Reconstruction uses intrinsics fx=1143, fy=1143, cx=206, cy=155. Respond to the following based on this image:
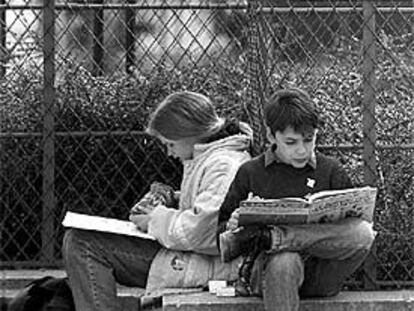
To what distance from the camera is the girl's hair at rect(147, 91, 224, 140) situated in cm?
450

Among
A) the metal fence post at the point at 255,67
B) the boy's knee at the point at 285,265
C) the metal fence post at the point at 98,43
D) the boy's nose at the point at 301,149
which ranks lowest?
the boy's knee at the point at 285,265

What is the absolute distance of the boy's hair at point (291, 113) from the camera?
4.20 m

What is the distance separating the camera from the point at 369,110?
533 centimetres

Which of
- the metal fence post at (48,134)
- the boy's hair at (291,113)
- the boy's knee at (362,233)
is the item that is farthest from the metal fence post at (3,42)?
the boy's knee at (362,233)

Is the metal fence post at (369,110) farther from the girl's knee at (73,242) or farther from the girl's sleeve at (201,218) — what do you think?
the girl's knee at (73,242)

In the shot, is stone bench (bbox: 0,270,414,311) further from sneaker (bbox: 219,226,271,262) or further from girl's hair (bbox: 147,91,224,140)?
girl's hair (bbox: 147,91,224,140)

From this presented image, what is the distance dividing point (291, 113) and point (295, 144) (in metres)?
0.12

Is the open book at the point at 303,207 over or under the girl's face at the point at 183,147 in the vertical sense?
under

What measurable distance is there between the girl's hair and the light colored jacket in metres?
0.06

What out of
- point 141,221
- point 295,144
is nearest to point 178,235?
point 141,221

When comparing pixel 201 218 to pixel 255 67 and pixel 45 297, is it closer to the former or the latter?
pixel 45 297

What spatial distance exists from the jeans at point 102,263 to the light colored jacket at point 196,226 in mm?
102

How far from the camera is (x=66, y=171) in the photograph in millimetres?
5641

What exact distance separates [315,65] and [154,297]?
165 centimetres
